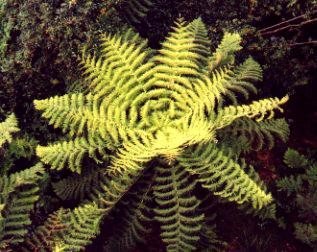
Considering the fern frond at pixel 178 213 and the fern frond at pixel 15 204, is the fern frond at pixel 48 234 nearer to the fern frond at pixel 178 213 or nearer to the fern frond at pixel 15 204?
the fern frond at pixel 15 204

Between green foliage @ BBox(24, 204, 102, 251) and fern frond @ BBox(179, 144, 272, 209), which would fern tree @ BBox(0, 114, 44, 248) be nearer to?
green foliage @ BBox(24, 204, 102, 251)

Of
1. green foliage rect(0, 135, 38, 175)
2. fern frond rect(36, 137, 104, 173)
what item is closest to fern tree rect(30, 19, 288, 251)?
fern frond rect(36, 137, 104, 173)

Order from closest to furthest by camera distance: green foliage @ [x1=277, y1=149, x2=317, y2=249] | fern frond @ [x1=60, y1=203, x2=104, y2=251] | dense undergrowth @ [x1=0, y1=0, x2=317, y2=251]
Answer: fern frond @ [x1=60, y1=203, x2=104, y2=251] < dense undergrowth @ [x1=0, y1=0, x2=317, y2=251] < green foliage @ [x1=277, y1=149, x2=317, y2=249]

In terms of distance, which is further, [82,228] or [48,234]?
[48,234]

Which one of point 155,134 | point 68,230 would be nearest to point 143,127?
point 155,134

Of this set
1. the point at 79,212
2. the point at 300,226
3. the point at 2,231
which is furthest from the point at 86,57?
the point at 300,226

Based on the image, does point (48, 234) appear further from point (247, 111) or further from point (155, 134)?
point (247, 111)
